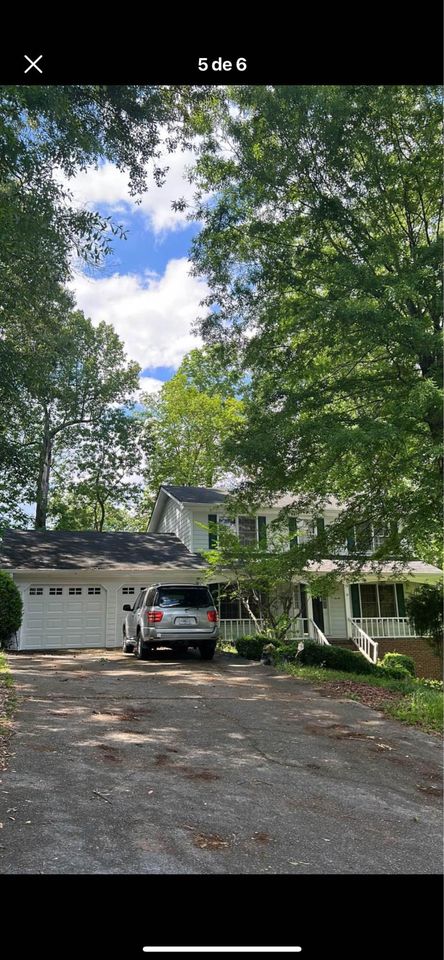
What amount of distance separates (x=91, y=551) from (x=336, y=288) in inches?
559

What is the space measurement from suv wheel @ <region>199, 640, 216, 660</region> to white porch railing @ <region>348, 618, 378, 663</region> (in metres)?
6.68

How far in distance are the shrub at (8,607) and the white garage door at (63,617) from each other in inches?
98.7

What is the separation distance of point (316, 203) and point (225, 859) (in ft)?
30.3

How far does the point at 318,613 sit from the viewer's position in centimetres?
2144

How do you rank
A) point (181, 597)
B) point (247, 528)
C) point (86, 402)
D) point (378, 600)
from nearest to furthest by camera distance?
point (181, 597) → point (247, 528) → point (378, 600) → point (86, 402)

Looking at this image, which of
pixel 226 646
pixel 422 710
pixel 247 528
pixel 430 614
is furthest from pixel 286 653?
pixel 247 528

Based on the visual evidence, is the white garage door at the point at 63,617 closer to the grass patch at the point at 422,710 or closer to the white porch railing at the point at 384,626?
the white porch railing at the point at 384,626

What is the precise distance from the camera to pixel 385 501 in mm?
11508

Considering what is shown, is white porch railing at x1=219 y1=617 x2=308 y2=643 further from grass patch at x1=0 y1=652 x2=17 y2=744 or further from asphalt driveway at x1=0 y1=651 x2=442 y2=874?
asphalt driveway at x1=0 y1=651 x2=442 y2=874

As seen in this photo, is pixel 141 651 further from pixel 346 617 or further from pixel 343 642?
pixel 346 617
